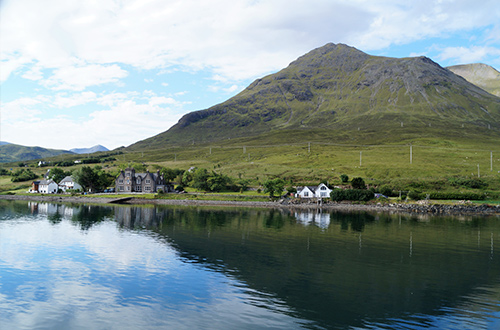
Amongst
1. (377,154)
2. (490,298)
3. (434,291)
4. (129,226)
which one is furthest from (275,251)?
(377,154)

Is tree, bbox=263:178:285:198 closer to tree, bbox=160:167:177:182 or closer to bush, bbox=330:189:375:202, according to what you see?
bush, bbox=330:189:375:202

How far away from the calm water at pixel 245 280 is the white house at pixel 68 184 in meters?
103

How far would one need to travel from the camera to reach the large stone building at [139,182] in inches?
5723

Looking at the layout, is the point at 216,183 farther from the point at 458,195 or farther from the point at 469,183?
the point at 469,183

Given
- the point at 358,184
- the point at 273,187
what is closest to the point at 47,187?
the point at 273,187

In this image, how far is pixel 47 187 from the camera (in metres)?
148

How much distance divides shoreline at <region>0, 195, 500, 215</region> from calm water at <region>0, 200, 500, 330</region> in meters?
47.2

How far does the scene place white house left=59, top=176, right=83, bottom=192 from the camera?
15175 cm

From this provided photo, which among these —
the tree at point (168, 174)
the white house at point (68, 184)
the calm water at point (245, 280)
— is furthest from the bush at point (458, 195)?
the white house at point (68, 184)

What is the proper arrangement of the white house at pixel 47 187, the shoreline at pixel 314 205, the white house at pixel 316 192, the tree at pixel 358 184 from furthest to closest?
the white house at pixel 47 187 < the tree at pixel 358 184 < the white house at pixel 316 192 < the shoreline at pixel 314 205

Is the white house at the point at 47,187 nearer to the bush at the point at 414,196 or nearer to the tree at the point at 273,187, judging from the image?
the tree at the point at 273,187

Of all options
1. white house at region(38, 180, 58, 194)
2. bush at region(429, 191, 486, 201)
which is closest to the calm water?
bush at region(429, 191, 486, 201)

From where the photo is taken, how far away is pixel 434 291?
28.6 metres

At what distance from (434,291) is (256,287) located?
14451mm
